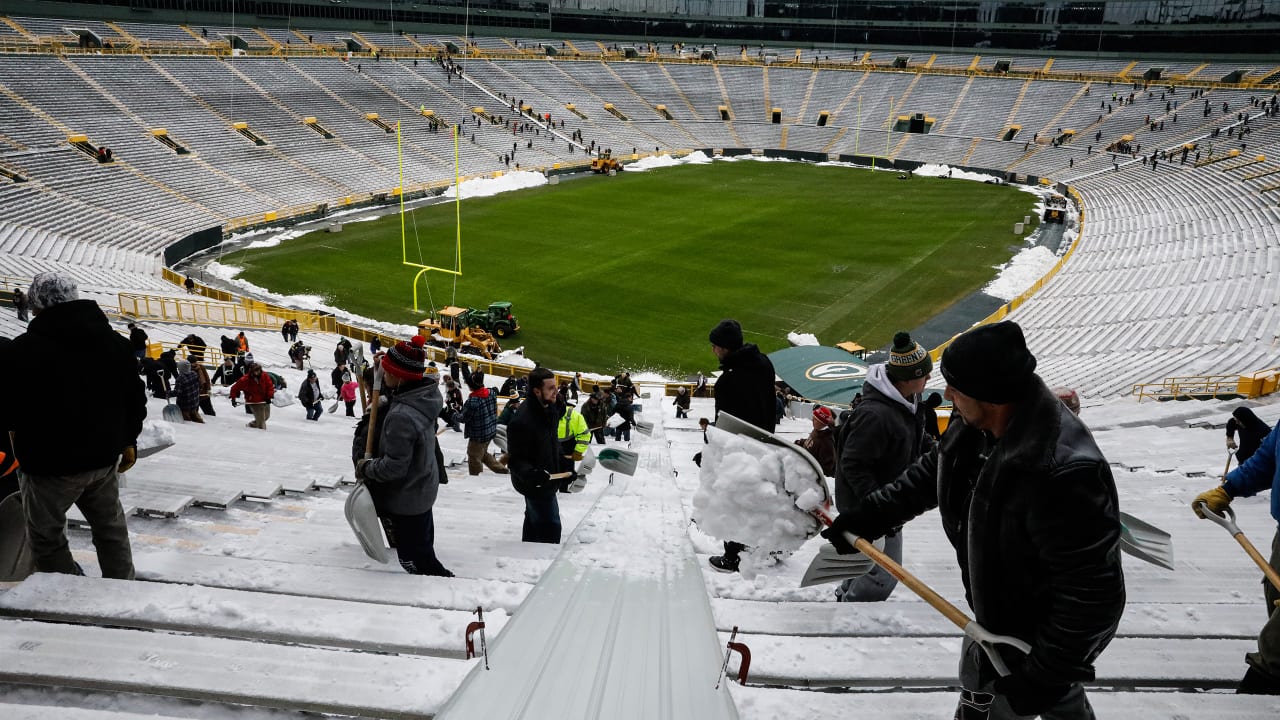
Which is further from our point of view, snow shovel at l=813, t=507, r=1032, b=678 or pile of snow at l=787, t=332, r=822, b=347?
pile of snow at l=787, t=332, r=822, b=347

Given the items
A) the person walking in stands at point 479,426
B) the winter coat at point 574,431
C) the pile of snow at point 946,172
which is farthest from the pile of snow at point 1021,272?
the winter coat at point 574,431

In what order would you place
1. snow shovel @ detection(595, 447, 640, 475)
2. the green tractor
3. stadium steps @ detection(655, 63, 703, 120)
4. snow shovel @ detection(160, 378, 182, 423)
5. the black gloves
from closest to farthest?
the black gloves → snow shovel @ detection(595, 447, 640, 475) → snow shovel @ detection(160, 378, 182, 423) → the green tractor → stadium steps @ detection(655, 63, 703, 120)

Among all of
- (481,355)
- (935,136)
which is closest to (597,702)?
(481,355)

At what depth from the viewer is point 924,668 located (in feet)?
10.5

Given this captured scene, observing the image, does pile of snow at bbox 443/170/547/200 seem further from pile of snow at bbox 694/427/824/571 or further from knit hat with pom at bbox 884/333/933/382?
pile of snow at bbox 694/427/824/571

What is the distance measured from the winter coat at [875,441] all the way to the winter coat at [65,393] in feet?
11.6

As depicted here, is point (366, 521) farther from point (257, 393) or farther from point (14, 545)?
point (257, 393)

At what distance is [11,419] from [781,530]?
3475mm

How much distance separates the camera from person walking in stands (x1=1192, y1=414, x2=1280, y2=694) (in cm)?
330

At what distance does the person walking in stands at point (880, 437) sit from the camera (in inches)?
166

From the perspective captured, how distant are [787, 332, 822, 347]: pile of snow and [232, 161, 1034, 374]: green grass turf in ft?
1.21

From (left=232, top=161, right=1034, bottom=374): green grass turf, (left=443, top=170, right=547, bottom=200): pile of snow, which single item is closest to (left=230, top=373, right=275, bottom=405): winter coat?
(left=232, top=161, right=1034, bottom=374): green grass turf

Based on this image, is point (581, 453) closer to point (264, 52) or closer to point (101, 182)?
point (101, 182)

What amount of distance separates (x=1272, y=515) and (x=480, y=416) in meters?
6.36
